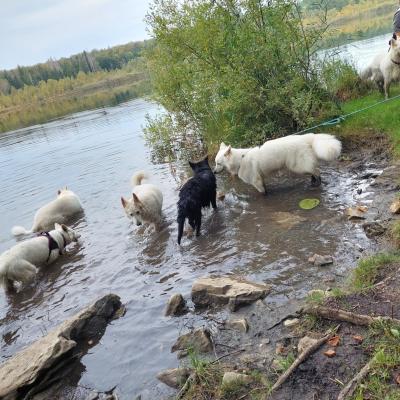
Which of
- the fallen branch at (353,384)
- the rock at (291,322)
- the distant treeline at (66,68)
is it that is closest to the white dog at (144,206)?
the rock at (291,322)

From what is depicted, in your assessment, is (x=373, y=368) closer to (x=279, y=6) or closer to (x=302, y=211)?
(x=302, y=211)

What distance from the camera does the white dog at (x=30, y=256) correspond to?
324 inches

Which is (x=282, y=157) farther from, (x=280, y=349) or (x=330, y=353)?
(x=330, y=353)

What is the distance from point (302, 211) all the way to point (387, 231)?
2.20m

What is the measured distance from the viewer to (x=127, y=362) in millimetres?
5109

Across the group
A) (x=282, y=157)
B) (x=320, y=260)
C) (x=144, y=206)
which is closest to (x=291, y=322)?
(x=320, y=260)

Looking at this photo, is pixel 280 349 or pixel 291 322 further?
pixel 291 322

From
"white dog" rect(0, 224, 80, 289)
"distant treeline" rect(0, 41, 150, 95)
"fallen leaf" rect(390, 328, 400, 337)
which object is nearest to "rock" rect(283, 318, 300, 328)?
"fallen leaf" rect(390, 328, 400, 337)

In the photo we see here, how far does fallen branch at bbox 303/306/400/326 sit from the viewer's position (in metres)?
3.73

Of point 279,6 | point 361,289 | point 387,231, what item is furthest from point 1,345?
point 279,6

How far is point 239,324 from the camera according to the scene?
196 inches

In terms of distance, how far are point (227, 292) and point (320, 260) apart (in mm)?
1443

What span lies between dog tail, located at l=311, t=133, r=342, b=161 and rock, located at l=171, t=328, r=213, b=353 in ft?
15.3

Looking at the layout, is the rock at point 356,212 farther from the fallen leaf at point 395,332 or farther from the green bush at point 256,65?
the green bush at point 256,65
